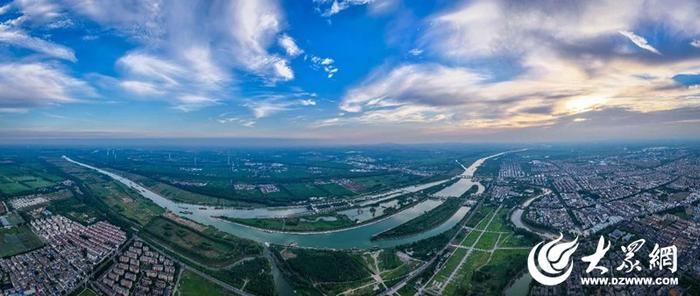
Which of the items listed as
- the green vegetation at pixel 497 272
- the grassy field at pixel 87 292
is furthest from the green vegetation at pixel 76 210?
the green vegetation at pixel 497 272

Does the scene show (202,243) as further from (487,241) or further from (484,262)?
(487,241)

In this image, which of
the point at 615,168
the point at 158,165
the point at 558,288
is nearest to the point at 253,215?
the point at 558,288

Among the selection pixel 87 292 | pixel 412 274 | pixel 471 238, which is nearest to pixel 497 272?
pixel 412 274

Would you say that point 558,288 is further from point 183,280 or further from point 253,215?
point 253,215

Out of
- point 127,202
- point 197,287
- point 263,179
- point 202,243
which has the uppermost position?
point 263,179

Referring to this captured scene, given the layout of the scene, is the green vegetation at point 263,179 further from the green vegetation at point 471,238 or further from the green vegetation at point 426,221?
the green vegetation at point 471,238

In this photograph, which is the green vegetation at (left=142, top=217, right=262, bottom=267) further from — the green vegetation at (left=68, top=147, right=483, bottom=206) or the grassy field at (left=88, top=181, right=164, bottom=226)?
the green vegetation at (left=68, top=147, right=483, bottom=206)

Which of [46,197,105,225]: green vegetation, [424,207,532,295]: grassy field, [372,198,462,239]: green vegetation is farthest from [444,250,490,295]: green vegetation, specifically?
[46,197,105,225]: green vegetation
